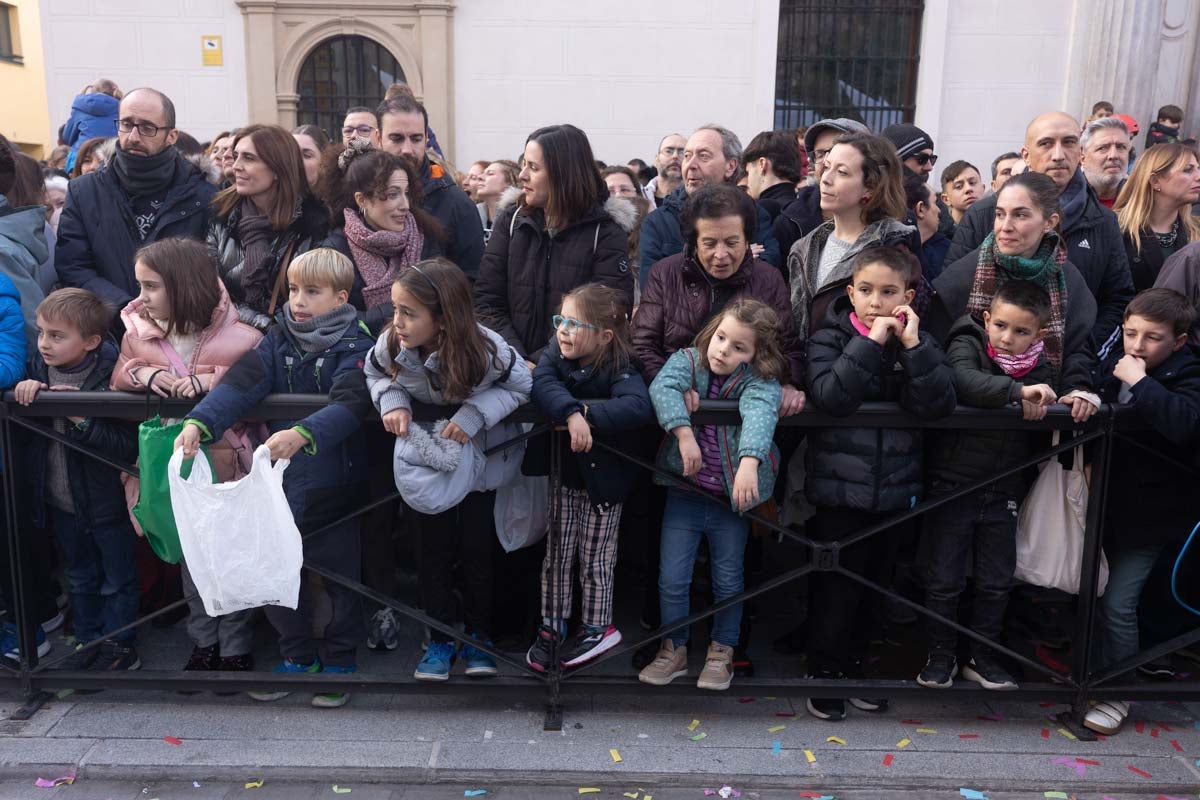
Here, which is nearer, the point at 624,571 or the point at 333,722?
the point at 333,722

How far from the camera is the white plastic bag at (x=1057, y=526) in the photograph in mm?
3260

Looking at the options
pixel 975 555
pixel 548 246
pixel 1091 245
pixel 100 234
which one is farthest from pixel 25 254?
pixel 1091 245

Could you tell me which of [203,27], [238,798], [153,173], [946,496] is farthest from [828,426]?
[203,27]

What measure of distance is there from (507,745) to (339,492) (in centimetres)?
102

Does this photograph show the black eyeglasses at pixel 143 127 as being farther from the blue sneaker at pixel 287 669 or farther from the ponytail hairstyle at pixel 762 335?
the ponytail hairstyle at pixel 762 335

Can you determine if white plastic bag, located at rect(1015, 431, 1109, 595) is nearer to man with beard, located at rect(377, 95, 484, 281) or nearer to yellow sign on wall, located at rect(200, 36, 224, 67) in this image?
man with beard, located at rect(377, 95, 484, 281)

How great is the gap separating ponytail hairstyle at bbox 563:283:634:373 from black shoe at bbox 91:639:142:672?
2.05 metres

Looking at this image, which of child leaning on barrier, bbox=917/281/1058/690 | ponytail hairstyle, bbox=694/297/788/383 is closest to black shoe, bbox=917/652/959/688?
child leaning on barrier, bbox=917/281/1058/690

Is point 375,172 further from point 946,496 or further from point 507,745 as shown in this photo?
point 946,496

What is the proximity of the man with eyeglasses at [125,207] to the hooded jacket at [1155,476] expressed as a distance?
3.71 metres

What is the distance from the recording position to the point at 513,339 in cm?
378

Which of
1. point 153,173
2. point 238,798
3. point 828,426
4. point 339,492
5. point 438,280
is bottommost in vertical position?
point 238,798

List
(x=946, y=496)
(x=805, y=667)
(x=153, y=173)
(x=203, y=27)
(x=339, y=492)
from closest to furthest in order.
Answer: (x=946, y=496) → (x=339, y=492) → (x=805, y=667) → (x=153, y=173) → (x=203, y=27)

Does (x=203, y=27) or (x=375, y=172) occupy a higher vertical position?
(x=203, y=27)
